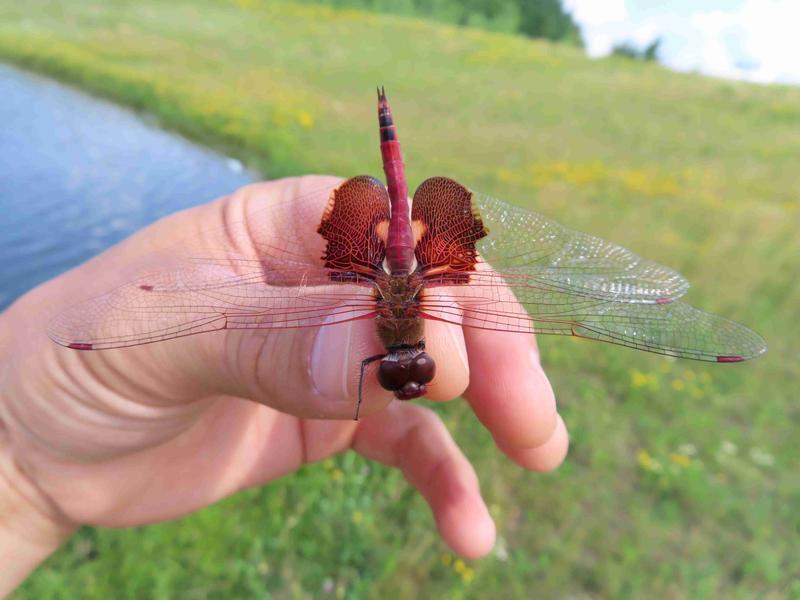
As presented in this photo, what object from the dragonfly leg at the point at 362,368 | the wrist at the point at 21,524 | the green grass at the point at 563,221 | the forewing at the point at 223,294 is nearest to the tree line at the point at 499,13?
the green grass at the point at 563,221

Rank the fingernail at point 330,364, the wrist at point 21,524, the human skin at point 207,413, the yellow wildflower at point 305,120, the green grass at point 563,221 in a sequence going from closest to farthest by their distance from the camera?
the fingernail at point 330,364
the human skin at point 207,413
the wrist at point 21,524
the green grass at point 563,221
the yellow wildflower at point 305,120

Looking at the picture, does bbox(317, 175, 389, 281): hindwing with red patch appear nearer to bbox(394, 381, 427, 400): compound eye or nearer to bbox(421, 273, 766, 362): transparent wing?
bbox(421, 273, 766, 362): transparent wing

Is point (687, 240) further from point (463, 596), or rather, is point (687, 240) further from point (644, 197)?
point (463, 596)

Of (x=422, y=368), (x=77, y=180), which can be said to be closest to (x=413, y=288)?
(x=422, y=368)

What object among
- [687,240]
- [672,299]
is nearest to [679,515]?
[672,299]

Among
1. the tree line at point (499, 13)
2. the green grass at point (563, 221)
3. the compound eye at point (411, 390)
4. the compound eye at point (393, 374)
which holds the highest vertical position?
the tree line at point (499, 13)

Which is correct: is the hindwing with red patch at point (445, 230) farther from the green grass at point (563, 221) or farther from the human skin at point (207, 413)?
the green grass at point (563, 221)

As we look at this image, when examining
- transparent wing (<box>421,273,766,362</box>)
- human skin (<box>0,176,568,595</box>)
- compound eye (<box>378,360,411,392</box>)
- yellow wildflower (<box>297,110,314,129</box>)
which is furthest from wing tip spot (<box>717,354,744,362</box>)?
yellow wildflower (<box>297,110,314,129</box>)
